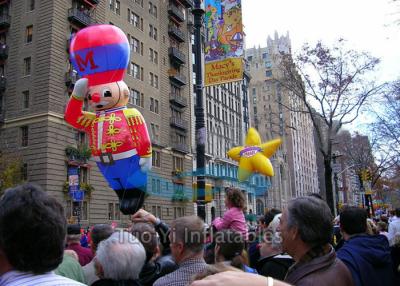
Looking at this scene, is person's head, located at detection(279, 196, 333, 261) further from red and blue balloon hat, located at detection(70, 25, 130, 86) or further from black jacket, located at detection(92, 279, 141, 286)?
red and blue balloon hat, located at detection(70, 25, 130, 86)

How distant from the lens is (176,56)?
46625 mm

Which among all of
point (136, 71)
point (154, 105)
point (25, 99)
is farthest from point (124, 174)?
point (154, 105)

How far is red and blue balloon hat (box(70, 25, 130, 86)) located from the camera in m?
7.82

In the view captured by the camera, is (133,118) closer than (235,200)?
No

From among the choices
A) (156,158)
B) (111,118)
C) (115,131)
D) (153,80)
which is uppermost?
(153,80)

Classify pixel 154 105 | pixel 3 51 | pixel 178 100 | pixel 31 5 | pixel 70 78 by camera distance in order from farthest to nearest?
pixel 178 100
pixel 154 105
pixel 3 51
pixel 31 5
pixel 70 78

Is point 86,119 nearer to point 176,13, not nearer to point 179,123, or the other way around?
point 179,123

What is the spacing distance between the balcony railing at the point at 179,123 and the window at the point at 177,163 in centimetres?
349

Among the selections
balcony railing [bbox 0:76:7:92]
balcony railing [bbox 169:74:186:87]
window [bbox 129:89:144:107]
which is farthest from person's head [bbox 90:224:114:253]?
balcony railing [bbox 169:74:186:87]

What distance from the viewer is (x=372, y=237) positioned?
14.2 feet

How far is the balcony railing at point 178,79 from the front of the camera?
151 ft

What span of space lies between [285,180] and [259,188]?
83.5 m

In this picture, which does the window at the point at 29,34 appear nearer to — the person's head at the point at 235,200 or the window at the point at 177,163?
the window at the point at 177,163

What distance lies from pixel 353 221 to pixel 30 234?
3.43 meters
